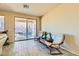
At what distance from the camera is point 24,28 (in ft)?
10.6

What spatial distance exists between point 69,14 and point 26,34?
1.67 meters

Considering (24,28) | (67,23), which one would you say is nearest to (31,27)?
(24,28)

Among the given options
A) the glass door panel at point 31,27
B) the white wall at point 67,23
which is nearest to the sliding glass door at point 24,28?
the glass door panel at point 31,27

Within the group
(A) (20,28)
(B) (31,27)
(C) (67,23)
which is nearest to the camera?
(A) (20,28)

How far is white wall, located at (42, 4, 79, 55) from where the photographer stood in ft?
10.9

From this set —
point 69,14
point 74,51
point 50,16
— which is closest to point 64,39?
point 74,51

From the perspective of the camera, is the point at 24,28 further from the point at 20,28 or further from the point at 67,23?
Result: the point at 67,23

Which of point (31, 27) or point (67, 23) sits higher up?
point (67, 23)

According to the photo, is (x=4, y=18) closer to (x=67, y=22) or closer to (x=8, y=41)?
(x=8, y=41)

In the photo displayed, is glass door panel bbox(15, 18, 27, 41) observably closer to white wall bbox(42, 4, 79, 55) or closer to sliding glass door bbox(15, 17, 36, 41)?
sliding glass door bbox(15, 17, 36, 41)

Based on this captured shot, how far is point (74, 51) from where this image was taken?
3445mm

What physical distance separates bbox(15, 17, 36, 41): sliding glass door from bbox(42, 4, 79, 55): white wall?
63 cm

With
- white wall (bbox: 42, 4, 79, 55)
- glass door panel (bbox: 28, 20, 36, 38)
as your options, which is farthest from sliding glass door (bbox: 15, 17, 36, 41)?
white wall (bbox: 42, 4, 79, 55)

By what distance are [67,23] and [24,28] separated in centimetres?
159
